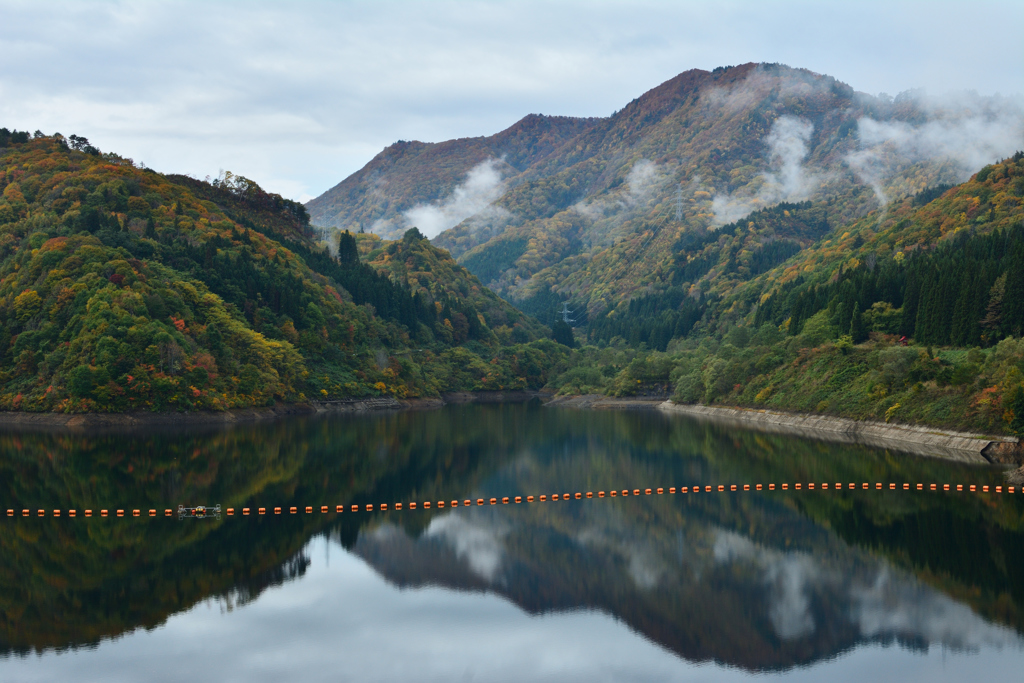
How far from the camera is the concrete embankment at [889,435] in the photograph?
66562 mm

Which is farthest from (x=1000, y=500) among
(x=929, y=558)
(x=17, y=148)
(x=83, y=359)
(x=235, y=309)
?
(x=17, y=148)

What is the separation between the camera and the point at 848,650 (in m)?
27.4

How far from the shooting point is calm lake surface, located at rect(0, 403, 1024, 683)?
2692 centimetres

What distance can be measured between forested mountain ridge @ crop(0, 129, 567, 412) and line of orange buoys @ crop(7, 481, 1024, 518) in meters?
69.4

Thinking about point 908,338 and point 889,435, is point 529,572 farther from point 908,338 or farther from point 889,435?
point 908,338

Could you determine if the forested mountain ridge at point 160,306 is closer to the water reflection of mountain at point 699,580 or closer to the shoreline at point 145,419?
the shoreline at point 145,419

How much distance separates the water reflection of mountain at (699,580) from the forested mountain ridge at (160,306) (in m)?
81.9

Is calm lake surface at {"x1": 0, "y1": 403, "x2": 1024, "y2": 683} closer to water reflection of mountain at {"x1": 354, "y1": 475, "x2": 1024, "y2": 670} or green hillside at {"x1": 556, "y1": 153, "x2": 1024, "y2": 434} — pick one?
water reflection of mountain at {"x1": 354, "y1": 475, "x2": 1024, "y2": 670}

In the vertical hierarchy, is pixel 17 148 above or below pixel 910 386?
above

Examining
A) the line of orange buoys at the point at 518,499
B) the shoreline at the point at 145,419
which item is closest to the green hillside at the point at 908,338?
the line of orange buoys at the point at 518,499

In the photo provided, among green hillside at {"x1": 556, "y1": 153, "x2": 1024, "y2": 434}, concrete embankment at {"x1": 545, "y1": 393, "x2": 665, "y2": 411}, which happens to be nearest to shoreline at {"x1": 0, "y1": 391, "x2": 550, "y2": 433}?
concrete embankment at {"x1": 545, "y1": 393, "x2": 665, "y2": 411}

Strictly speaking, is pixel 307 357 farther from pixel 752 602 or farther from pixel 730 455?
pixel 752 602

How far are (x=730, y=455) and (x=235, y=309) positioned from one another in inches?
3796

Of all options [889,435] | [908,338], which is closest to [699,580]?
[889,435]
